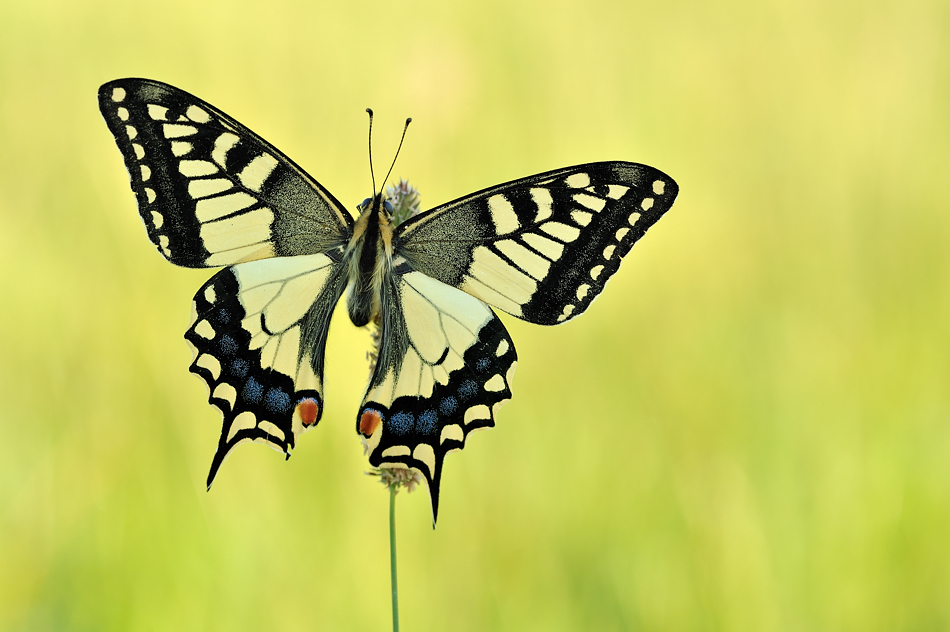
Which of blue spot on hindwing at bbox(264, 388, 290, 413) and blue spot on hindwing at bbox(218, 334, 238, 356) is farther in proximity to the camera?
blue spot on hindwing at bbox(218, 334, 238, 356)

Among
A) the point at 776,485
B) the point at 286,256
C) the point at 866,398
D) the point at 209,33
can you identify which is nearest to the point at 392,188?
the point at 286,256

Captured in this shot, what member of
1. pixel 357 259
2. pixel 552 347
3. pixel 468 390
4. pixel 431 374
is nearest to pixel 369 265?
pixel 357 259

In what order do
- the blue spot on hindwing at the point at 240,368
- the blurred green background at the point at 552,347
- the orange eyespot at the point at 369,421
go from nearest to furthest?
1. the orange eyespot at the point at 369,421
2. the blue spot on hindwing at the point at 240,368
3. the blurred green background at the point at 552,347

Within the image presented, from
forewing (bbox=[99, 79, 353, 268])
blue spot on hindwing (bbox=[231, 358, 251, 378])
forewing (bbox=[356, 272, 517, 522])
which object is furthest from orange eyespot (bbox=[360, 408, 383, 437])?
forewing (bbox=[99, 79, 353, 268])

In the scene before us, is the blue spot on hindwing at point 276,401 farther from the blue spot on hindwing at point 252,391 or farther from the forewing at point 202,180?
the forewing at point 202,180

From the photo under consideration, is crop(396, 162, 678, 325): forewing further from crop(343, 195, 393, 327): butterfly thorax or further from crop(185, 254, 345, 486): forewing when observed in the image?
crop(185, 254, 345, 486): forewing

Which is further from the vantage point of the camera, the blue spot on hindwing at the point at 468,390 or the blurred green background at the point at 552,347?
the blurred green background at the point at 552,347

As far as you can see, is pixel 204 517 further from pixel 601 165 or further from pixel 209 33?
pixel 209 33

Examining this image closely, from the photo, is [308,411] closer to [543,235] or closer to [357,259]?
[357,259]

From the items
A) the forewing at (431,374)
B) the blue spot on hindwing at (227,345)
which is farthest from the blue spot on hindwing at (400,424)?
the blue spot on hindwing at (227,345)
